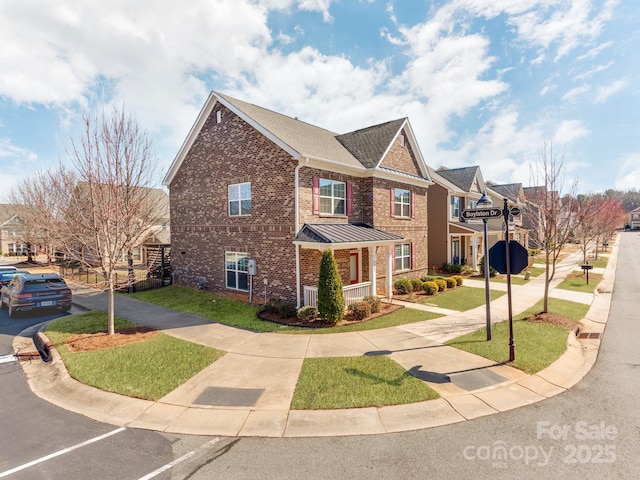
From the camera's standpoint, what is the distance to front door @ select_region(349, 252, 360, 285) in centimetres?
1528

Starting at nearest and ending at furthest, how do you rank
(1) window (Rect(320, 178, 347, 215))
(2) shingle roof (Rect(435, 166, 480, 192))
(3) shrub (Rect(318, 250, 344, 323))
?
(3) shrub (Rect(318, 250, 344, 323)) < (1) window (Rect(320, 178, 347, 215)) < (2) shingle roof (Rect(435, 166, 480, 192))

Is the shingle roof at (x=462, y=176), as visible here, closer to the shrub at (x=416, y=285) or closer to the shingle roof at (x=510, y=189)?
the shingle roof at (x=510, y=189)

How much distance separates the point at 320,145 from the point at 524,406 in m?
13.3

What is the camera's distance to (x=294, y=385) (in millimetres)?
6668

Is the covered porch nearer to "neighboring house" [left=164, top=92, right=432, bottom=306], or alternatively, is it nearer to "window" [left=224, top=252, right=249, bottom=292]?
"neighboring house" [left=164, top=92, right=432, bottom=306]

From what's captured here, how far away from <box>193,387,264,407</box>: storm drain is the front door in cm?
932

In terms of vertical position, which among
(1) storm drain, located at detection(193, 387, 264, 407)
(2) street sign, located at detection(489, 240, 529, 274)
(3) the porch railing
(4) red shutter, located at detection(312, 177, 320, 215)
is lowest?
(1) storm drain, located at detection(193, 387, 264, 407)

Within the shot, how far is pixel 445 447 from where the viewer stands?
467 centimetres

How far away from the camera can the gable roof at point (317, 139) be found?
13812 millimetres

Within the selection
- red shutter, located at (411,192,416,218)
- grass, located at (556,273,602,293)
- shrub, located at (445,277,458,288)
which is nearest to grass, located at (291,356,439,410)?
shrub, located at (445,277,458,288)

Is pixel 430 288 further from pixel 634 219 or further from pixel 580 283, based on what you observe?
pixel 634 219

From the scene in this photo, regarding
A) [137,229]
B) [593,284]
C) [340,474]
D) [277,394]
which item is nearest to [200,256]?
[137,229]

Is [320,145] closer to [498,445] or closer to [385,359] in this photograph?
[385,359]

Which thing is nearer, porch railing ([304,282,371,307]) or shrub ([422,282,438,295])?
porch railing ([304,282,371,307])
